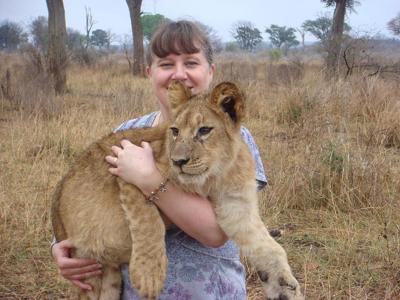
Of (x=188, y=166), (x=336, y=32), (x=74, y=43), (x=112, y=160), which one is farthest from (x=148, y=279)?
(x=74, y=43)

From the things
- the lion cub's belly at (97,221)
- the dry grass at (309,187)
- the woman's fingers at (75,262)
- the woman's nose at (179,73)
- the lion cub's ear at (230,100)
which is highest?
the woman's nose at (179,73)

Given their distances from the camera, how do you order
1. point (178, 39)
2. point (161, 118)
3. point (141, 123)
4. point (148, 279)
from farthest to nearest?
1. point (141, 123)
2. point (161, 118)
3. point (178, 39)
4. point (148, 279)

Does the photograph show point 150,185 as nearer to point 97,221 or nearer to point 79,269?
point 97,221

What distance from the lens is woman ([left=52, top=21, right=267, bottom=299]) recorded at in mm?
2338

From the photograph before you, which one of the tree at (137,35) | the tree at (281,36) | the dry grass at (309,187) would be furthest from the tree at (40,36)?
the tree at (281,36)

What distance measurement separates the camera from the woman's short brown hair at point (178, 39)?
2.65 m

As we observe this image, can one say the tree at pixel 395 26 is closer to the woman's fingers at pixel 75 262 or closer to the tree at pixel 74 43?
the tree at pixel 74 43

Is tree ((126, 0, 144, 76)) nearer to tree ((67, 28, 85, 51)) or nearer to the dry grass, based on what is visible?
tree ((67, 28, 85, 51))

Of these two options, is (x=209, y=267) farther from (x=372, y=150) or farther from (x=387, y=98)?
(x=387, y=98)

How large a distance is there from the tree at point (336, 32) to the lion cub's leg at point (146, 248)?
7211 mm

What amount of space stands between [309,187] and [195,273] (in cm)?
→ 309

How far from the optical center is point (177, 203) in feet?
7.65

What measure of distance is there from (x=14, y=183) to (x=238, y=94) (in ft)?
12.3

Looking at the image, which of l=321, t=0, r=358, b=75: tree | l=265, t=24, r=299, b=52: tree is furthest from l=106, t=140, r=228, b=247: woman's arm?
l=265, t=24, r=299, b=52: tree
